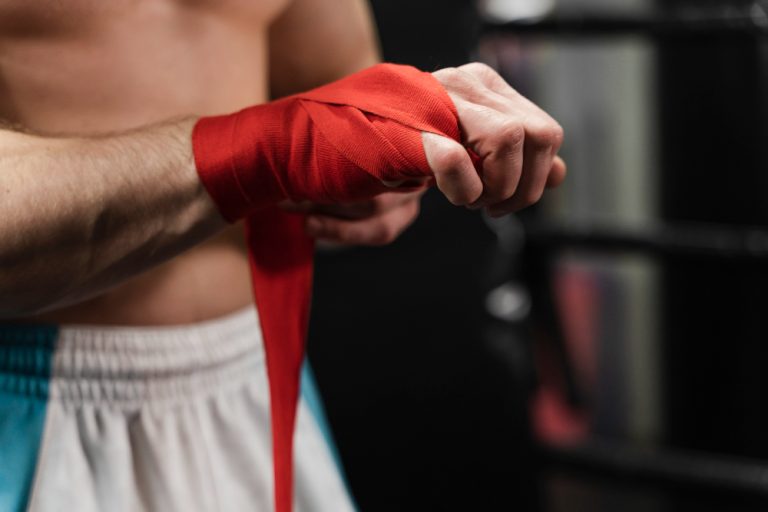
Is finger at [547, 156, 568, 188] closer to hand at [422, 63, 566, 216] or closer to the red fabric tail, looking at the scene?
hand at [422, 63, 566, 216]

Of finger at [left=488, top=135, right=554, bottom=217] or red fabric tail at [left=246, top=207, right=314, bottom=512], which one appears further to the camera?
red fabric tail at [left=246, top=207, right=314, bottom=512]

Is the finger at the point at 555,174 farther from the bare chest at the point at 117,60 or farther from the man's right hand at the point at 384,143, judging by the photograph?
the bare chest at the point at 117,60

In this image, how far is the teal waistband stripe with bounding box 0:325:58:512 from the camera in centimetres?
60

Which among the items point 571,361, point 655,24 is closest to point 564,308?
point 571,361

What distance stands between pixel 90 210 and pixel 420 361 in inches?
43.7

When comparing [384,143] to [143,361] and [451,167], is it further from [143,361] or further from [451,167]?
[143,361]

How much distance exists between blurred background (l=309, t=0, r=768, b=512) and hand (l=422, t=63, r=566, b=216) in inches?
29.2

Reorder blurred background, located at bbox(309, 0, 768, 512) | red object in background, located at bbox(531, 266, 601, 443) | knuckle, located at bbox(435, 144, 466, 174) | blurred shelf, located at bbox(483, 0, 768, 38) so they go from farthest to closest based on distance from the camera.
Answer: red object in background, located at bbox(531, 266, 601, 443), blurred background, located at bbox(309, 0, 768, 512), blurred shelf, located at bbox(483, 0, 768, 38), knuckle, located at bbox(435, 144, 466, 174)

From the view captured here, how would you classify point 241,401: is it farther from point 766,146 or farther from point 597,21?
point 766,146

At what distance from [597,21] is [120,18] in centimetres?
79

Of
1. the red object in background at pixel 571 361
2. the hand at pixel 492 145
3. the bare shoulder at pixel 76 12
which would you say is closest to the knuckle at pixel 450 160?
the hand at pixel 492 145

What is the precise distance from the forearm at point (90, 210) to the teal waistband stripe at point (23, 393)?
0.24 ft

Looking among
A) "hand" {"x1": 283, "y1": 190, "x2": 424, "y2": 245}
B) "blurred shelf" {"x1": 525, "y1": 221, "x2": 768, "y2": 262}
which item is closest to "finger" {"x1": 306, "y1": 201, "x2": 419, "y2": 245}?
"hand" {"x1": 283, "y1": 190, "x2": 424, "y2": 245}

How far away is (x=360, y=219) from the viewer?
26.7 inches
